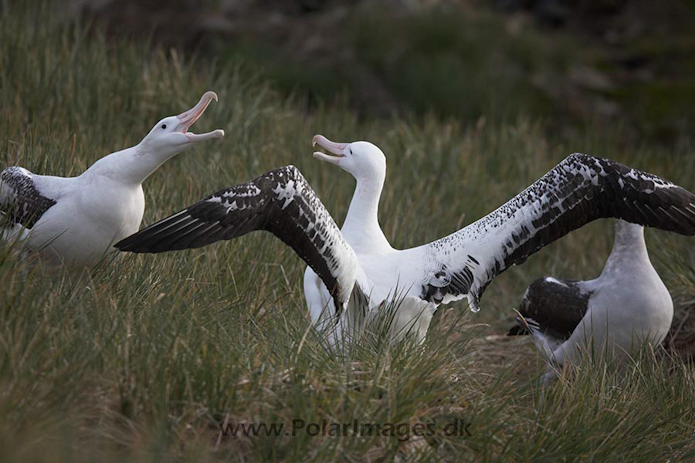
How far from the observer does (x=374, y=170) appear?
16.0 feet

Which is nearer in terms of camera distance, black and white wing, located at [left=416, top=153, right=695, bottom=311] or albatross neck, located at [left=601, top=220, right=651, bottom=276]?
black and white wing, located at [left=416, top=153, right=695, bottom=311]

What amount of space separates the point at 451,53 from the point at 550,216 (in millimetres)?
8273

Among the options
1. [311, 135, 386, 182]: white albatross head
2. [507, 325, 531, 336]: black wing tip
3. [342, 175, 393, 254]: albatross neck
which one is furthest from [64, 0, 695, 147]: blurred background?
[342, 175, 393, 254]: albatross neck

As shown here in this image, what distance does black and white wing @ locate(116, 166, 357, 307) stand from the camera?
3816 mm

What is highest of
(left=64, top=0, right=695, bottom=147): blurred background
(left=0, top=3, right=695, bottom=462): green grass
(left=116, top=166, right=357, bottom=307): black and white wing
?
(left=64, top=0, right=695, bottom=147): blurred background

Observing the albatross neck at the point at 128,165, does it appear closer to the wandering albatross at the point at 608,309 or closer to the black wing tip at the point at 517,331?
the wandering albatross at the point at 608,309

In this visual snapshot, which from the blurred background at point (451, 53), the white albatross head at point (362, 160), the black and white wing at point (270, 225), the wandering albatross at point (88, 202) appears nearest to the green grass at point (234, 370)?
the wandering albatross at point (88, 202)

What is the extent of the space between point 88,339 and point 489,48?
10268 mm

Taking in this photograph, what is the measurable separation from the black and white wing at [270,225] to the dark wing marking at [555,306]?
1518mm

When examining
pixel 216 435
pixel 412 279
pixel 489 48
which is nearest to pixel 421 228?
pixel 412 279

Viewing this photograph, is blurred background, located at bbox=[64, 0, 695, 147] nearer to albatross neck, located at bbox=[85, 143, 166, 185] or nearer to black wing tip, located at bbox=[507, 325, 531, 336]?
black wing tip, located at bbox=[507, 325, 531, 336]

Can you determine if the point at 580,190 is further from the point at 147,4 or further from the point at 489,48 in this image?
the point at 147,4

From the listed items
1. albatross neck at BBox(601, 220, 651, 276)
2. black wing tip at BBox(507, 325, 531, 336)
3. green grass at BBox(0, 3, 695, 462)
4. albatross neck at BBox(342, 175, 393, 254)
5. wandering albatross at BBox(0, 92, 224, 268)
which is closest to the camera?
green grass at BBox(0, 3, 695, 462)

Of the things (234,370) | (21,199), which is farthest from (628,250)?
(21,199)
